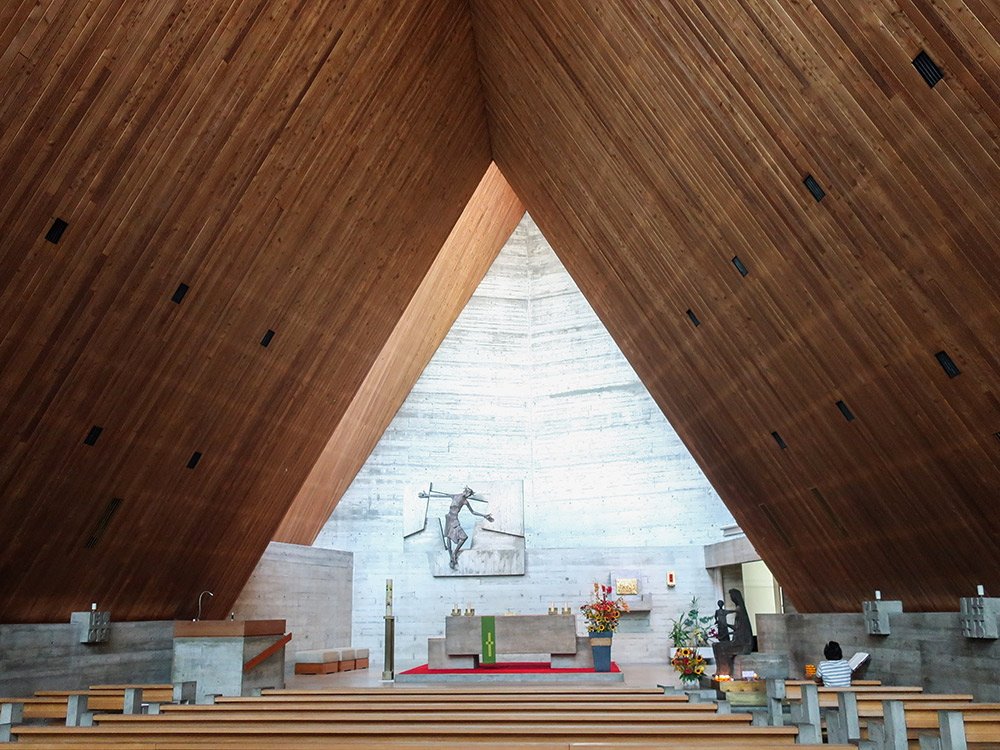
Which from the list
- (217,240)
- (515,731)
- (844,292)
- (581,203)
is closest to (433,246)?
(581,203)

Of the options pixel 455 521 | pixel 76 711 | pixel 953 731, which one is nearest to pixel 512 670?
pixel 455 521

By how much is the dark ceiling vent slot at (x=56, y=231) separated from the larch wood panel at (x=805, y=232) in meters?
4.91

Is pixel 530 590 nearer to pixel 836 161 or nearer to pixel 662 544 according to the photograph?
pixel 662 544

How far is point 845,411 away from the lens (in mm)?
8617

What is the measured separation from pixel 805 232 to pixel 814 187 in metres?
0.51

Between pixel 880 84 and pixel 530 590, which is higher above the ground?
pixel 880 84

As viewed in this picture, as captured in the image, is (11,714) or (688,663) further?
(688,663)

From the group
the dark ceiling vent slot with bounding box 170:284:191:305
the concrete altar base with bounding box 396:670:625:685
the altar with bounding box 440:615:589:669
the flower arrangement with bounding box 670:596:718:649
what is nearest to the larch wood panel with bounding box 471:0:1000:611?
the concrete altar base with bounding box 396:670:625:685

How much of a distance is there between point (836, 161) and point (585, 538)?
508 inches

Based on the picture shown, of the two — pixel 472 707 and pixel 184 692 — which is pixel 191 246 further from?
pixel 472 707

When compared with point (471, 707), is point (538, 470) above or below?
above

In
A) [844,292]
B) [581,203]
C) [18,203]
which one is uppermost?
[581,203]

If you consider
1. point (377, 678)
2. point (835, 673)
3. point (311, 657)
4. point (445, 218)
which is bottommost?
point (377, 678)

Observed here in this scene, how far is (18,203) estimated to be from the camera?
22.0 feet
